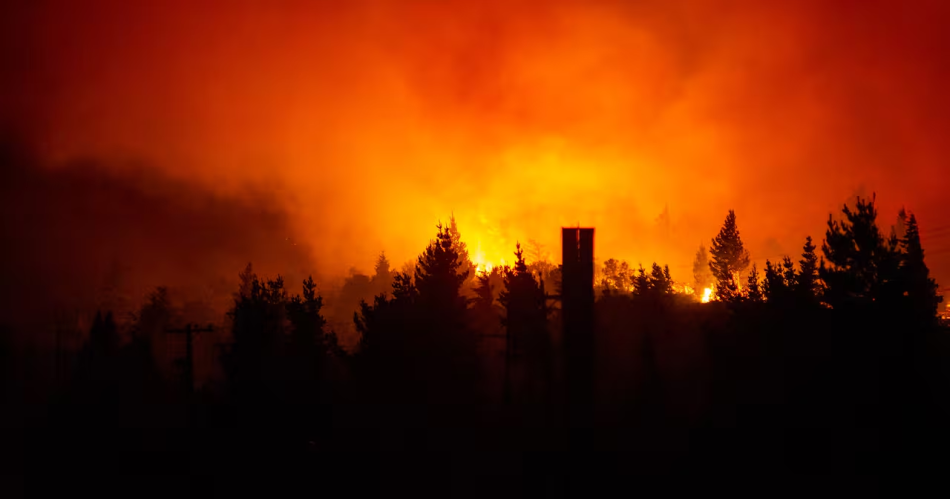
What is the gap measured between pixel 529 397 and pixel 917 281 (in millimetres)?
44468

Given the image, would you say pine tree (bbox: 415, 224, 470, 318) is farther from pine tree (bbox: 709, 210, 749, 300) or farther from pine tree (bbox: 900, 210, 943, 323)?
pine tree (bbox: 709, 210, 749, 300)

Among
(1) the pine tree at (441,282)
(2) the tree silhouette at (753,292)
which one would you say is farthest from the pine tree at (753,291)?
(1) the pine tree at (441,282)

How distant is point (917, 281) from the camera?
2034 inches

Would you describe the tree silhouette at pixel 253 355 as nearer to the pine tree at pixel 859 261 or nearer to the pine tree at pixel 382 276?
the pine tree at pixel 859 261

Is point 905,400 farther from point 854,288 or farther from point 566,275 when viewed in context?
point 566,275

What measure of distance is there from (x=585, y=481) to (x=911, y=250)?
74207 mm

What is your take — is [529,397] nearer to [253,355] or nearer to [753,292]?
[253,355]

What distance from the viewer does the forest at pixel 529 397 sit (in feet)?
71.8

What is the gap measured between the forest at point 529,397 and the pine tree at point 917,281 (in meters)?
0.90

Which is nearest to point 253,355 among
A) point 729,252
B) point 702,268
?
point 729,252

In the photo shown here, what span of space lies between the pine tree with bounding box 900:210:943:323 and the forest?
903 millimetres

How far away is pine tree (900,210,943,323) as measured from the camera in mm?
37719

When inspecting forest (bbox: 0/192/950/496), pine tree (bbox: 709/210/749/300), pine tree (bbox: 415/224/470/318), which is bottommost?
forest (bbox: 0/192/950/496)

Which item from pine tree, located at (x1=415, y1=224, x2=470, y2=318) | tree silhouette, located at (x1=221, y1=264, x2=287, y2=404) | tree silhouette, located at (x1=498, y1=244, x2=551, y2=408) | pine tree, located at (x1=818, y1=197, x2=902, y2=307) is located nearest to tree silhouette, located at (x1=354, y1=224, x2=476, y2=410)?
pine tree, located at (x1=415, y1=224, x2=470, y2=318)
